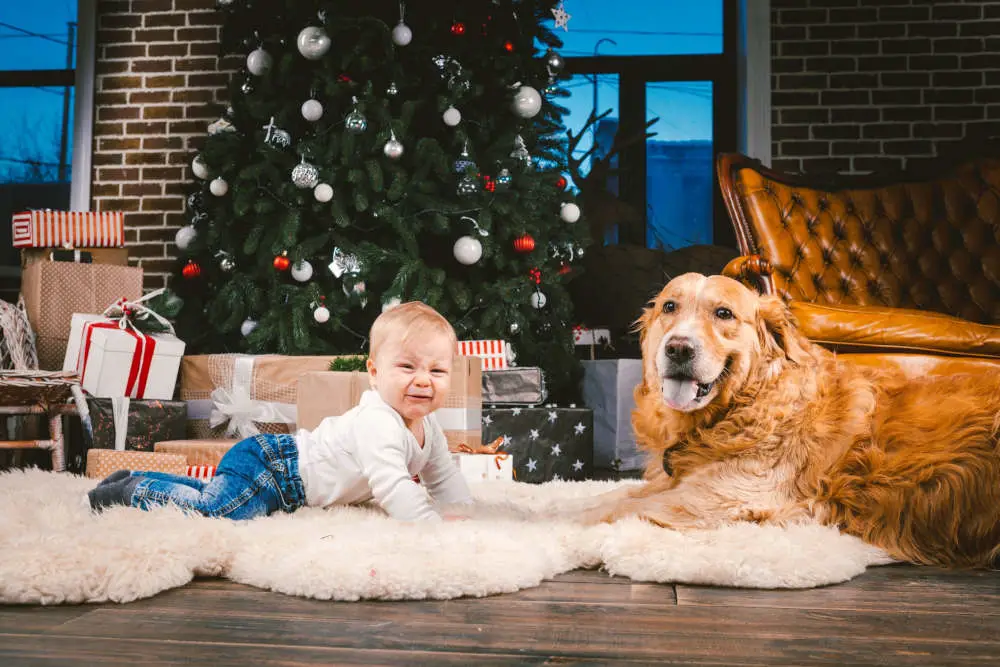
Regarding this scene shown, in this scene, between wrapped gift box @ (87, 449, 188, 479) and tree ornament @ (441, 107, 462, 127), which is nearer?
wrapped gift box @ (87, 449, 188, 479)

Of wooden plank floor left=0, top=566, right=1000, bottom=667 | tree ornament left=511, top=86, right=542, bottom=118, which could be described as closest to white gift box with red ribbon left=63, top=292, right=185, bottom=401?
tree ornament left=511, top=86, right=542, bottom=118

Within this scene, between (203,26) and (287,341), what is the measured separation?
2476 mm

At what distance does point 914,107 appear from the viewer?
16.3 feet

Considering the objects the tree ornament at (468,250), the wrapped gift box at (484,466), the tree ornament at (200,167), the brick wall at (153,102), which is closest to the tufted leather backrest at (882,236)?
the tree ornament at (468,250)

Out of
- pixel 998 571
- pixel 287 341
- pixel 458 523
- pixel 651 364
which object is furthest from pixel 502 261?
pixel 998 571

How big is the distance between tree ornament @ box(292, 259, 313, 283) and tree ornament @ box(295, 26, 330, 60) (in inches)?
37.3

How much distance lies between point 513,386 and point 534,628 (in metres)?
2.36

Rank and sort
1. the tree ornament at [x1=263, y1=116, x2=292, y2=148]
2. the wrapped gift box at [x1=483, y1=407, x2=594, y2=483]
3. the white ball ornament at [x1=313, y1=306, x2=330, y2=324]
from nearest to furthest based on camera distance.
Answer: the wrapped gift box at [x1=483, y1=407, x2=594, y2=483], the white ball ornament at [x1=313, y1=306, x2=330, y2=324], the tree ornament at [x1=263, y1=116, x2=292, y2=148]

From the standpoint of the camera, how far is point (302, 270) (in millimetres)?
3705

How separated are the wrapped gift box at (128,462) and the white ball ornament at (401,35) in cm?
215

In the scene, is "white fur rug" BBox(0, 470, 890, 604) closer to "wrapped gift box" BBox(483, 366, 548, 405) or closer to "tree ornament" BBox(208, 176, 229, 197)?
"wrapped gift box" BBox(483, 366, 548, 405)

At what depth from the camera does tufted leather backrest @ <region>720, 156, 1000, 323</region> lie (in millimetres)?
3492

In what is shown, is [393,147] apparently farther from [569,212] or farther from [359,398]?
[359,398]

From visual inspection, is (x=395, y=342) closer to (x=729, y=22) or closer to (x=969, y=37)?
(x=729, y=22)
